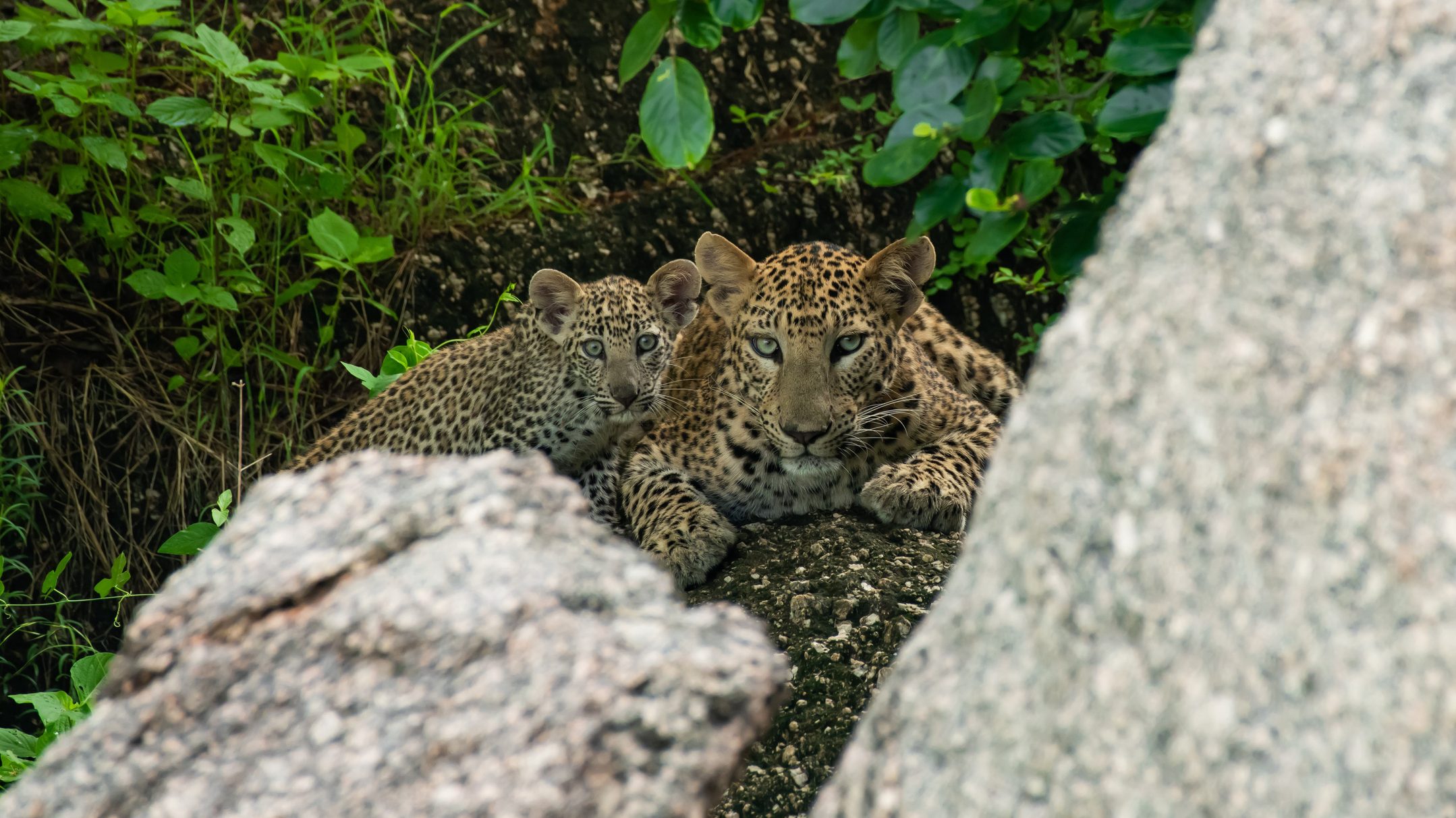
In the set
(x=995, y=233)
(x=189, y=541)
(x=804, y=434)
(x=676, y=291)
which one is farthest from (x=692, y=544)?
(x=995, y=233)

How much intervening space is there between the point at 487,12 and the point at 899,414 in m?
3.98

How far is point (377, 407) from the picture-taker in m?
6.00

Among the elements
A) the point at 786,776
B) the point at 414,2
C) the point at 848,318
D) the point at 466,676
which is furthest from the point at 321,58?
the point at 466,676

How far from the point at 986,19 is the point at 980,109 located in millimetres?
170

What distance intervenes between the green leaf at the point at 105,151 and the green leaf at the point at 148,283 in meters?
0.51

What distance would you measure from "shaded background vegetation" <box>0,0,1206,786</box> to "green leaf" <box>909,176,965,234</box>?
117 inches

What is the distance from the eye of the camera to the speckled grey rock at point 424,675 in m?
1.76

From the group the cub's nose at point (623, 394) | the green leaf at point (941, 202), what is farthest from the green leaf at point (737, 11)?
the cub's nose at point (623, 394)

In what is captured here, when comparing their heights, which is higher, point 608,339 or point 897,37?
point 897,37

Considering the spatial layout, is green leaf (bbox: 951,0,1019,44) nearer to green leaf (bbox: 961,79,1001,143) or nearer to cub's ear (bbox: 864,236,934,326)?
green leaf (bbox: 961,79,1001,143)

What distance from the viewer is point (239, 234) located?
20.6ft

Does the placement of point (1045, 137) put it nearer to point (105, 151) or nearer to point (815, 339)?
point (815, 339)

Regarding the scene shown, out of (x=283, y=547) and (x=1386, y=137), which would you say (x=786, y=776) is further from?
(x=1386, y=137)

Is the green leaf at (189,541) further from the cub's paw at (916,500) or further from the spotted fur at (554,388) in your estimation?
the cub's paw at (916,500)
